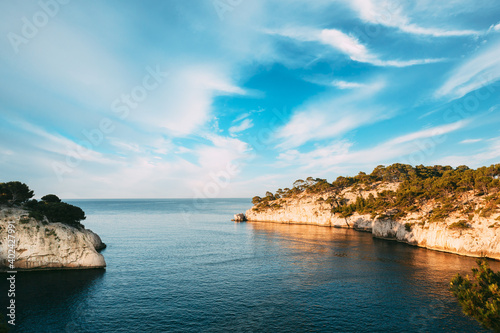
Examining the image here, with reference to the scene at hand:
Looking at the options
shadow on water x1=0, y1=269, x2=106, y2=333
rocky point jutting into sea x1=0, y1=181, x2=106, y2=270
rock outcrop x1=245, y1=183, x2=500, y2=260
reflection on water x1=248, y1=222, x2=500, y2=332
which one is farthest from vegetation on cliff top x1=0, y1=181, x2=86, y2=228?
rock outcrop x1=245, y1=183, x2=500, y2=260

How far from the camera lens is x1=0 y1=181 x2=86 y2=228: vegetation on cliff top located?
195 feet

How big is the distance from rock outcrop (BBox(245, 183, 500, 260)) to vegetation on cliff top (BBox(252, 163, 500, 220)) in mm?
2014

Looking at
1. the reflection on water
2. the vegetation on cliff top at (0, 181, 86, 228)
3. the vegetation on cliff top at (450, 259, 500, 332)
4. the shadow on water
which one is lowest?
the reflection on water

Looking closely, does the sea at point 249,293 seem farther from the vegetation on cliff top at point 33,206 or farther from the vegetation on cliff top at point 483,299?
the vegetation on cliff top at point 33,206

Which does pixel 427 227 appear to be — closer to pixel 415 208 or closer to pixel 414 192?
pixel 415 208

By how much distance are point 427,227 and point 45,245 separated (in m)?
108

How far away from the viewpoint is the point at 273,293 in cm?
4375

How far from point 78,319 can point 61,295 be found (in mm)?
11419

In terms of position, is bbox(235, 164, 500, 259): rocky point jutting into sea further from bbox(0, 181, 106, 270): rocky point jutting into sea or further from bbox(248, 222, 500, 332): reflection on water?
bbox(0, 181, 106, 270): rocky point jutting into sea

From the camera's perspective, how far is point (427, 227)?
8181 centimetres

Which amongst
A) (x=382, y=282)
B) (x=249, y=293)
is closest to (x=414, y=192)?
(x=382, y=282)

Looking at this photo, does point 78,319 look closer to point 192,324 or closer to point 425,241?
point 192,324

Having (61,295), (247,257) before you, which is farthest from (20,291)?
(247,257)

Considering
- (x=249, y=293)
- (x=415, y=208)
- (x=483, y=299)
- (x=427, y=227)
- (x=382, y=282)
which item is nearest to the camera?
(x=483, y=299)
